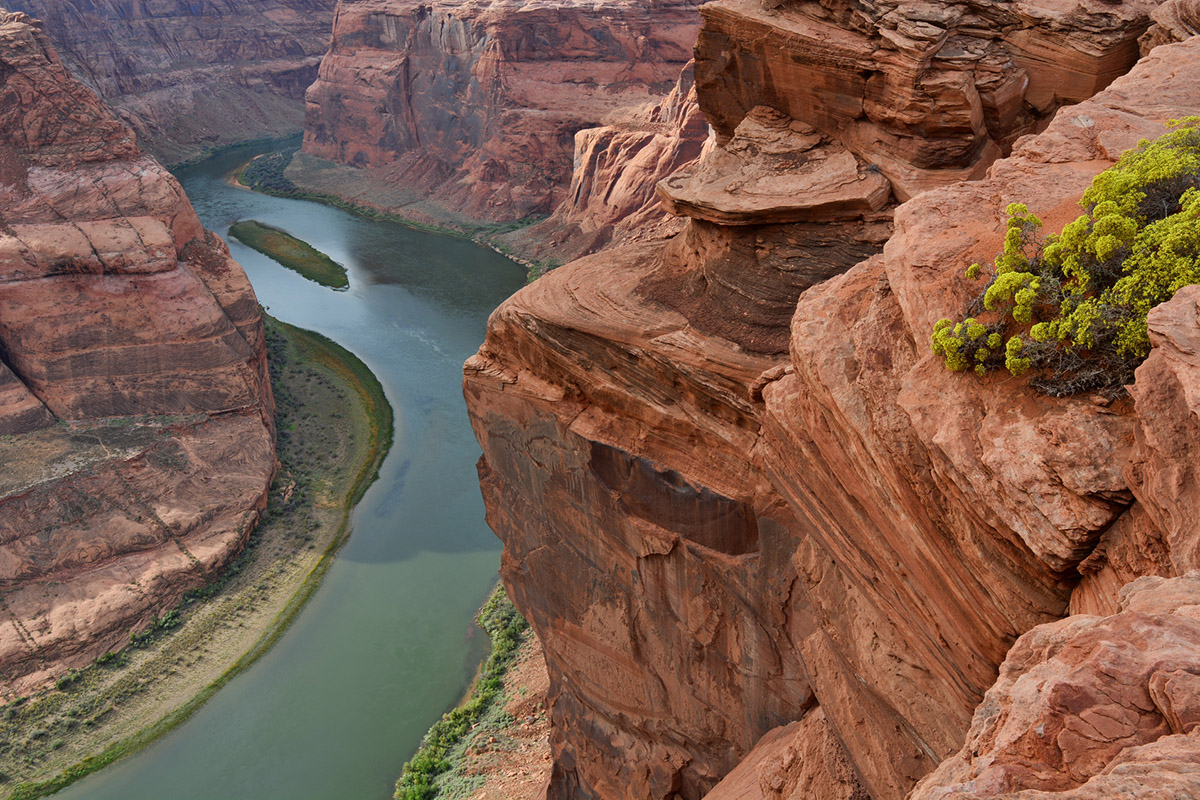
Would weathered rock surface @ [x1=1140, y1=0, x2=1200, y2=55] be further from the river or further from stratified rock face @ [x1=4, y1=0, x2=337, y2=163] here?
stratified rock face @ [x1=4, y1=0, x2=337, y2=163]

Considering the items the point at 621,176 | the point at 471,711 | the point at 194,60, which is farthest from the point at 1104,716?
the point at 194,60

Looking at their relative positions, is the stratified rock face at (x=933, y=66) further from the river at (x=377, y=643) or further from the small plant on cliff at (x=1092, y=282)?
the river at (x=377, y=643)

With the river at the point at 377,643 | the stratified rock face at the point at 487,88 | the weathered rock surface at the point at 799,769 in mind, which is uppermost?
the stratified rock face at the point at 487,88

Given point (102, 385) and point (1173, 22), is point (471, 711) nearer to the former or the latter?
point (102, 385)

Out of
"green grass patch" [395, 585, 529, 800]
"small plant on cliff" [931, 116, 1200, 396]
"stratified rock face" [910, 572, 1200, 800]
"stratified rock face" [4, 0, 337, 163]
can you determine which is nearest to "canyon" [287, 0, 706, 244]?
"stratified rock face" [4, 0, 337, 163]

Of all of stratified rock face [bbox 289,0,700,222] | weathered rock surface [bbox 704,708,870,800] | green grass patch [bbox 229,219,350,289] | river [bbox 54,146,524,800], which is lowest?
river [bbox 54,146,524,800]

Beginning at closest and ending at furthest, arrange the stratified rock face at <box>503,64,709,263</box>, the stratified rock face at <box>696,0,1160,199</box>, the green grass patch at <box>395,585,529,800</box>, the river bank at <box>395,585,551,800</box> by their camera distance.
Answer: the stratified rock face at <box>696,0,1160,199</box> → the river bank at <box>395,585,551,800</box> → the green grass patch at <box>395,585,529,800</box> → the stratified rock face at <box>503,64,709,263</box>

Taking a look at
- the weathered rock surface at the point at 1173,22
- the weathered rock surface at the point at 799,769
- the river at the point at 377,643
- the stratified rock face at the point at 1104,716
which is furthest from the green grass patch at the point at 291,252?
the stratified rock face at the point at 1104,716

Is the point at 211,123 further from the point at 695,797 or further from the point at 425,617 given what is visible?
the point at 695,797
